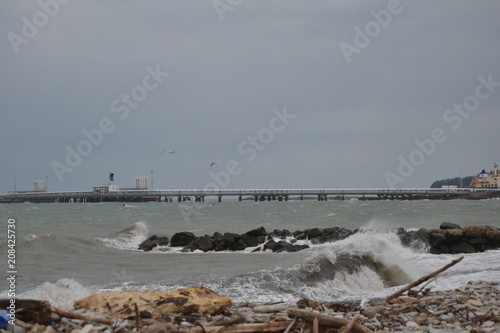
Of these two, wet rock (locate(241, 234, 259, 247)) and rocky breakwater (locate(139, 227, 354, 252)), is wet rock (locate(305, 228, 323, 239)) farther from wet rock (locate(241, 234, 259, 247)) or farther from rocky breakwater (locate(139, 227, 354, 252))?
wet rock (locate(241, 234, 259, 247))

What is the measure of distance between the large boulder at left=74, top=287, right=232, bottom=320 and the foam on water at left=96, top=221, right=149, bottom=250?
1751 cm

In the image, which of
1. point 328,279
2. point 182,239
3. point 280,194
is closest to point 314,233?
point 182,239

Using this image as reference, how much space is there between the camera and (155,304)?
733 centimetres

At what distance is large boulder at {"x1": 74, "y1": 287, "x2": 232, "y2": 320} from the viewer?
720cm

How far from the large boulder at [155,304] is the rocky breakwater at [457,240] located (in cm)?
1359

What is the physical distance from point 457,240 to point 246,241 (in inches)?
298

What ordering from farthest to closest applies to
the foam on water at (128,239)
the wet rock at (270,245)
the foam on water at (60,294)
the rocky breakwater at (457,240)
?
the foam on water at (128,239) → the wet rock at (270,245) → the rocky breakwater at (457,240) → the foam on water at (60,294)

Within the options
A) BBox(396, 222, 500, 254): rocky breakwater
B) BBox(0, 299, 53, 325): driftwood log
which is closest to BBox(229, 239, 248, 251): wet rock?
BBox(396, 222, 500, 254): rocky breakwater

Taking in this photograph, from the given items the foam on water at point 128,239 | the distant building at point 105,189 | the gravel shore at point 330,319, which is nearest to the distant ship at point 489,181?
the distant building at point 105,189

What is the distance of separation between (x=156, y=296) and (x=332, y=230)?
1952 cm

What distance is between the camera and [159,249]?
77.9 ft

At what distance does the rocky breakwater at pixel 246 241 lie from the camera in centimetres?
2155

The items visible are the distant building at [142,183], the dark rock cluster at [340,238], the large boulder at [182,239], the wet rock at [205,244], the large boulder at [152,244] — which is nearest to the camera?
the dark rock cluster at [340,238]

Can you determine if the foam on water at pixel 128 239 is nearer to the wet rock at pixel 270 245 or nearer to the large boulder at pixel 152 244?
the large boulder at pixel 152 244
